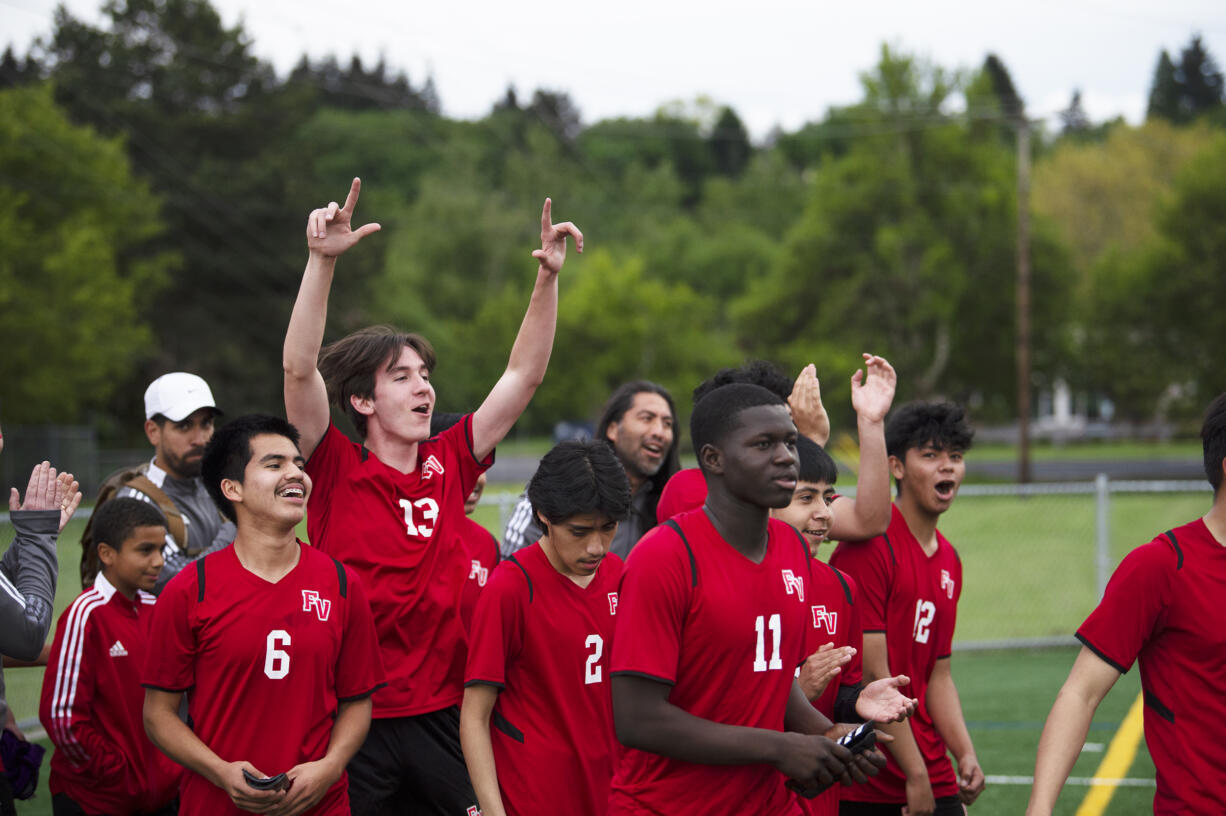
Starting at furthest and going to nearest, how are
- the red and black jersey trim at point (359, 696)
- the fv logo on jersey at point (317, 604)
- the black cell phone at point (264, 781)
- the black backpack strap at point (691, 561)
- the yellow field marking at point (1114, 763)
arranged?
the yellow field marking at point (1114, 763) < the red and black jersey trim at point (359, 696) < the fv logo on jersey at point (317, 604) < the black cell phone at point (264, 781) < the black backpack strap at point (691, 561)

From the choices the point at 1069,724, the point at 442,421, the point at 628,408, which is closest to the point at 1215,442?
the point at 1069,724

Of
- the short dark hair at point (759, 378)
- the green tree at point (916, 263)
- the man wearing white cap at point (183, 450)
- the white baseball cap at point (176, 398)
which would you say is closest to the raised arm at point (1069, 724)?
the short dark hair at point (759, 378)

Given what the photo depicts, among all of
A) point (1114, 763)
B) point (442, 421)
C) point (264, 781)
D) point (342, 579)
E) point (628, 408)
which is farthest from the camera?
point (1114, 763)

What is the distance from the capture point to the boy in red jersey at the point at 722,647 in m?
2.92

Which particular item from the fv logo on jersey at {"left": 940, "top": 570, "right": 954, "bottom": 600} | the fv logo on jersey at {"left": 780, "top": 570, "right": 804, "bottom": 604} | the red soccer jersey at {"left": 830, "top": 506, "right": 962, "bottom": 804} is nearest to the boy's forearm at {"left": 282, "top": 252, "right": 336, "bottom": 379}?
the fv logo on jersey at {"left": 780, "top": 570, "right": 804, "bottom": 604}

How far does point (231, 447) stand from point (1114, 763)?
722cm

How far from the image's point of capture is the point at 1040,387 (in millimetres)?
50531

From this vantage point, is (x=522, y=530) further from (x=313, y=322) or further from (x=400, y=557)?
(x=313, y=322)

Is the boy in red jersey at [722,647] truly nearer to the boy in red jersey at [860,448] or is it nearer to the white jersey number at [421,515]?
the boy in red jersey at [860,448]

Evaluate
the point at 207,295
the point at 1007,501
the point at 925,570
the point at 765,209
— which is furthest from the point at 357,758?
the point at 765,209

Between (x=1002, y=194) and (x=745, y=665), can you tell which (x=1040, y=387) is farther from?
(x=745, y=665)

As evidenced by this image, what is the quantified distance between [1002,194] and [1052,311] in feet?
17.6

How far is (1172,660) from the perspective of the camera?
333 centimetres

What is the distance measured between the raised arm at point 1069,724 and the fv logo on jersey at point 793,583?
76 centimetres
